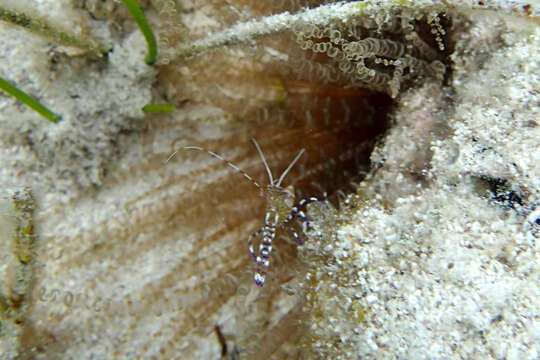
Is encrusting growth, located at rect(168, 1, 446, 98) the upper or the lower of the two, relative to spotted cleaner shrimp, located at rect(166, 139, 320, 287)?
upper

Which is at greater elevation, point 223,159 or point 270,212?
point 223,159

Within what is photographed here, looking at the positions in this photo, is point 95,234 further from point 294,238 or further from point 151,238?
point 294,238

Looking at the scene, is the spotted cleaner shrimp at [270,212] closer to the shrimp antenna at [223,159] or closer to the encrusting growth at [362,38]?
the shrimp antenna at [223,159]

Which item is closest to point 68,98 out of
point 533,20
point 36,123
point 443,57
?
point 36,123

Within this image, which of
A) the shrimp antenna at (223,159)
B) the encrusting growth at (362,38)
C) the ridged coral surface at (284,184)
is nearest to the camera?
the ridged coral surface at (284,184)

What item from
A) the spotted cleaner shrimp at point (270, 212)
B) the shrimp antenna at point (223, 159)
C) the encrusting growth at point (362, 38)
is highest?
the encrusting growth at point (362, 38)

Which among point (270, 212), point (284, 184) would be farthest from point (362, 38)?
point (270, 212)

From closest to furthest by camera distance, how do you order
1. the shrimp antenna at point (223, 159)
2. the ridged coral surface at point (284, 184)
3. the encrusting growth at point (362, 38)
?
the ridged coral surface at point (284, 184), the encrusting growth at point (362, 38), the shrimp antenna at point (223, 159)

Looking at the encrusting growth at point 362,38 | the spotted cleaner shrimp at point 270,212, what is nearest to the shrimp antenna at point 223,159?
the spotted cleaner shrimp at point 270,212

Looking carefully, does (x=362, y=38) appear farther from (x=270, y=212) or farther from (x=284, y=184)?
(x=270, y=212)

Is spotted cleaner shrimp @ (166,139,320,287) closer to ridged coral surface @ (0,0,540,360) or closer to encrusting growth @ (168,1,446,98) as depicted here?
ridged coral surface @ (0,0,540,360)

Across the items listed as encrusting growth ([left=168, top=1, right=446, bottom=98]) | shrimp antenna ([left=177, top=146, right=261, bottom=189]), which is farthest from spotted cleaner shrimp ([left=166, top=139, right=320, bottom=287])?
encrusting growth ([left=168, top=1, right=446, bottom=98])
